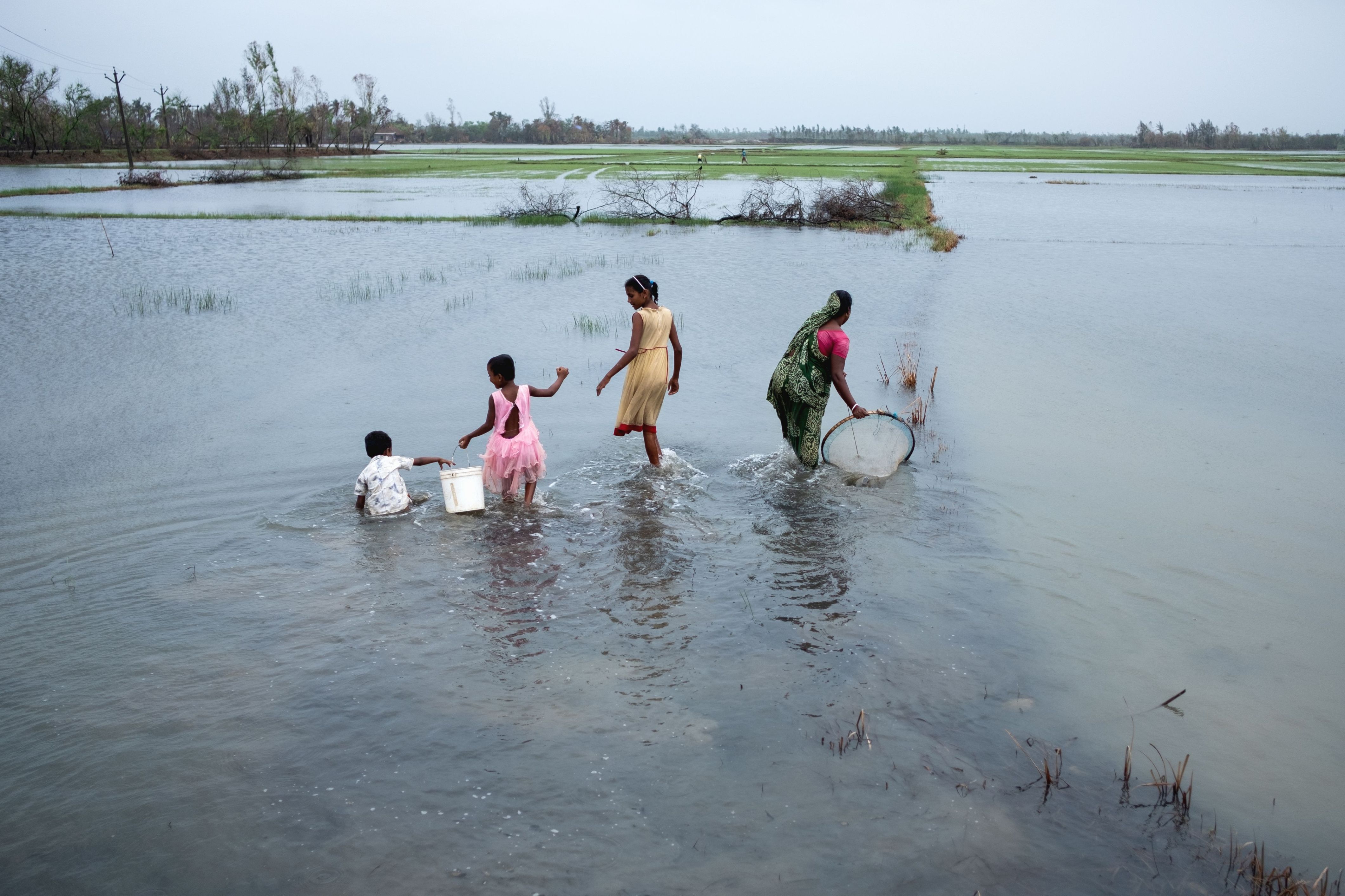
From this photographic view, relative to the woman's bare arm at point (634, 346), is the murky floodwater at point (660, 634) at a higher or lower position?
lower

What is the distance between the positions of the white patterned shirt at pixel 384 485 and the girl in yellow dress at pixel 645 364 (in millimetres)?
1481

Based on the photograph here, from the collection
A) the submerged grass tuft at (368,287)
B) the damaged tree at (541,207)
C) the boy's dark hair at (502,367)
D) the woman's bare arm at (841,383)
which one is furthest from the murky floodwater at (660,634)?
the damaged tree at (541,207)

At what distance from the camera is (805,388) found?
7.11 metres

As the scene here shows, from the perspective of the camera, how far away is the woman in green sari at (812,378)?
6805 mm

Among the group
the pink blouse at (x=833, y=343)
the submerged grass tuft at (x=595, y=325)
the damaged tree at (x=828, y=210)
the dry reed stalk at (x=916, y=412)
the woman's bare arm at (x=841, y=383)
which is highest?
the damaged tree at (x=828, y=210)

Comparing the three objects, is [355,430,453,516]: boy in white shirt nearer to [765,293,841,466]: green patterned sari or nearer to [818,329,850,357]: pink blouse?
[765,293,841,466]: green patterned sari

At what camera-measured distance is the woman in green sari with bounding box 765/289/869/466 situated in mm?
6805

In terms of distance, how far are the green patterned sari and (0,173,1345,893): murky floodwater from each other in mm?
424

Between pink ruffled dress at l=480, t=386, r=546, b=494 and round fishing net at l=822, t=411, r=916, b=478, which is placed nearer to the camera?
pink ruffled dress at l=480, t=386, r=546, b=494

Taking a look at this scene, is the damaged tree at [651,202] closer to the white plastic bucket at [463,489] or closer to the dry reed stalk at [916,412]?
the dry reed stalk at [916,412]

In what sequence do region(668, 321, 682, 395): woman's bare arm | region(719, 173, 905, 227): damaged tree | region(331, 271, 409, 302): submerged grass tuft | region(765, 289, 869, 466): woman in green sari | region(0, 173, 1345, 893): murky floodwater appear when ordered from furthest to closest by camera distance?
region(719, 173, 905, 227): damaged tree
region(331, 271, 409, 302): submerged grass tuft
region(668, 321, 682, 395): woman's bare arm
region(765, 289, 869, 466): woman in green sari
region(0, 173, 1345, 893): murky floodwater

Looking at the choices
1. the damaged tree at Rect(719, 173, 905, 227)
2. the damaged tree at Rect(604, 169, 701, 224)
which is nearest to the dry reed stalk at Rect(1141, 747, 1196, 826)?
the damaged tree at Rect(719, 173, 905, 227)

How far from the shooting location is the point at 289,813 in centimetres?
354

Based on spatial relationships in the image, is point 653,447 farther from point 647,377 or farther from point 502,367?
point 502,367
